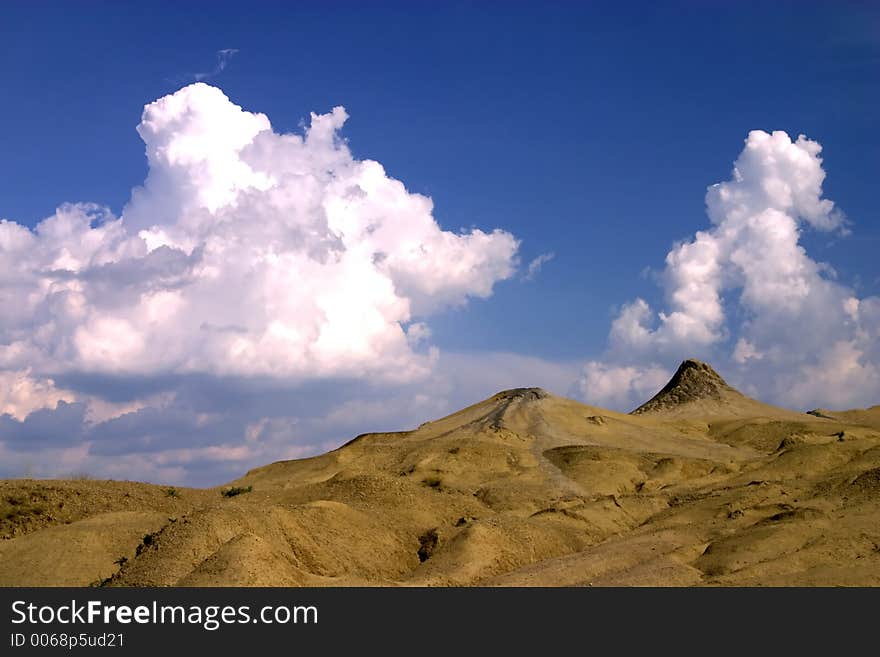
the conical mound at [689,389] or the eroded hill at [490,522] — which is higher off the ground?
→ the conical mound at [689,389]

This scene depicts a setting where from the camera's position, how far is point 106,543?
101 ft

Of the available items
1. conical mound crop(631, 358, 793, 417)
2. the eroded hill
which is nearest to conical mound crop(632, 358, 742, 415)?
conical mound crop(631, 358, 793, 417)

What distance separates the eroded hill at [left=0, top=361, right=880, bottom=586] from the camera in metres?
26.8

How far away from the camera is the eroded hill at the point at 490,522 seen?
26797 mm

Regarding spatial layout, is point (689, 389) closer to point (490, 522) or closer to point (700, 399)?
point (700, 399)

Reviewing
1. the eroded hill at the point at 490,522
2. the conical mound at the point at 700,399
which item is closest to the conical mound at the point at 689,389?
the conical mound at the point at 700,399

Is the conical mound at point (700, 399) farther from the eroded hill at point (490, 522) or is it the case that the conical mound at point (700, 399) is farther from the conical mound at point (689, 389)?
the eroded hill at point (490, 522)

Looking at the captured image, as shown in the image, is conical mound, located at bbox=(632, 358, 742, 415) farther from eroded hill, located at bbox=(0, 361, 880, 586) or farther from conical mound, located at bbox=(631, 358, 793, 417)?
eroded hill, located at bbox=(0, 361, 880, 586)

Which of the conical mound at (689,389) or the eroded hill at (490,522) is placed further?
the conical mound at (689,389)

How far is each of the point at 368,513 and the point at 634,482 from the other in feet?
68.0

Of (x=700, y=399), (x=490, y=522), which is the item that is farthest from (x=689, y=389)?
(x=490, y=522)
